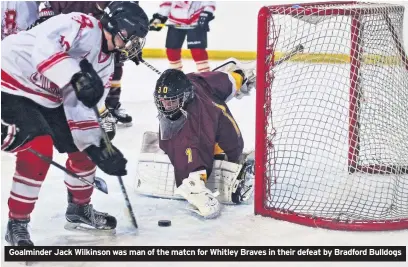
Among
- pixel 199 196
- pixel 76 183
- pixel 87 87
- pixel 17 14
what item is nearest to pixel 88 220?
pixel 76 183

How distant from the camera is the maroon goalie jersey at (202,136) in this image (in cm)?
324

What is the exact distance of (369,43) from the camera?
3271mm

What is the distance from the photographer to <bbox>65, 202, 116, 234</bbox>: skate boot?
10.0ft

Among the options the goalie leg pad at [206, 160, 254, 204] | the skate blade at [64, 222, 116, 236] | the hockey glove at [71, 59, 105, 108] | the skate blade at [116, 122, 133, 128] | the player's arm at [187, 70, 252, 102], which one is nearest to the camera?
the hockey glove at [71, 59, 105, 108]

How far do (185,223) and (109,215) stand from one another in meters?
0.28

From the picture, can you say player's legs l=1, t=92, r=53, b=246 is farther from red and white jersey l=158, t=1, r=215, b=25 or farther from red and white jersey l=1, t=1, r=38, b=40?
red and white jersey l=158, t=1, r=215, b=25

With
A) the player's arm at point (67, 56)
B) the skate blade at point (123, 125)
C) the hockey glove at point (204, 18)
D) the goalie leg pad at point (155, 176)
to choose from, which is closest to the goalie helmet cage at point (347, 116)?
the goalie leg pad at point (155, 176)

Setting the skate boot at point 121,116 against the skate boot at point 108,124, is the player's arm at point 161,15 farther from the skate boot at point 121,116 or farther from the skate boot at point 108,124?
the skate boot at point 108,124

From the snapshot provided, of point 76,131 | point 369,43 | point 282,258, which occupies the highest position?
point 369,43

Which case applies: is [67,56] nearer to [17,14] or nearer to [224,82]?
[224,82]

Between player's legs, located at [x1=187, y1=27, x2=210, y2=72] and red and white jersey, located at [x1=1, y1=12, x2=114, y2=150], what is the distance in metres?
2.36

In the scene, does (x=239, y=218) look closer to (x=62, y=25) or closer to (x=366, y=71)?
(x=366, y=71)

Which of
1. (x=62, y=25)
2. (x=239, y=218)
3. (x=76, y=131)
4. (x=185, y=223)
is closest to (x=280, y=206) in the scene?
(x=239, y=218)

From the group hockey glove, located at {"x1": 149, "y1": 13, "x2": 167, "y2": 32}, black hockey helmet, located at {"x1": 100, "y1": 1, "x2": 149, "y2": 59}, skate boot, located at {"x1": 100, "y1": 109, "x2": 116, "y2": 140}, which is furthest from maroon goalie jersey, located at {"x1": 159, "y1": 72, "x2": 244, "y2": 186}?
hockey glove, located at {"x1": 149, "y1": 13, "x2": 167, "y2": 32}
